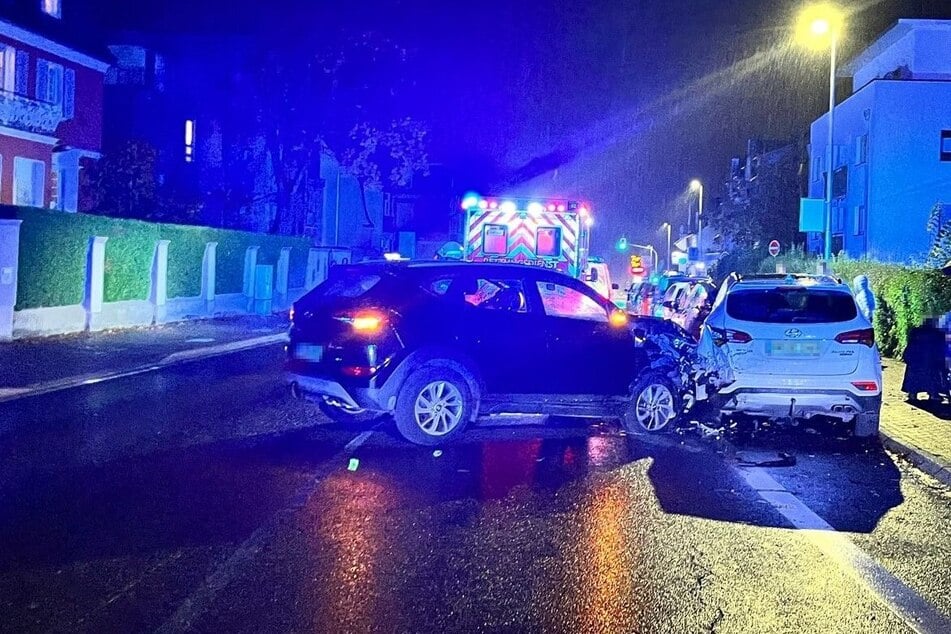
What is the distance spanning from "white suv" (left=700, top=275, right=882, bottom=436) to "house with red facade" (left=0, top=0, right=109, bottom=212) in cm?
2544

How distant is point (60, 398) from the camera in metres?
12.5

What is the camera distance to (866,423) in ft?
33.2

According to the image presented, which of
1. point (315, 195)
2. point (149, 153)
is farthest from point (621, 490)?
point (315, 195)

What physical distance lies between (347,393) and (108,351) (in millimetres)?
9849

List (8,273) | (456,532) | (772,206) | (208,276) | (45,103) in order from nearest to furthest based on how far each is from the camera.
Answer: (456,532) < (8,273) < (208,276) < (45,103) < (772,206)

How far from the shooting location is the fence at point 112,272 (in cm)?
1816

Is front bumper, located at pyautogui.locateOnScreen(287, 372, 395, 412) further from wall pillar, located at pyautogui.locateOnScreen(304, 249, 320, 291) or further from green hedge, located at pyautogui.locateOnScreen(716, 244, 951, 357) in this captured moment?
wall pillar, located at pyautogui.locateOnScreen(304, 249, 320, 291)

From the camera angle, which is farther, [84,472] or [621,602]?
[84,472]

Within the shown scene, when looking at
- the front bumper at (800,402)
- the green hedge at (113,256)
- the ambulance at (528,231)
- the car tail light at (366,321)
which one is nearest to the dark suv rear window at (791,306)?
the front bumper at (800,402)

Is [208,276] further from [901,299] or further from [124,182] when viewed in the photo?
[901,299]

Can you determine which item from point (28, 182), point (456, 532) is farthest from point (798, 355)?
point (28, 182)

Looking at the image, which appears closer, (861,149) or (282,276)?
(282,276)

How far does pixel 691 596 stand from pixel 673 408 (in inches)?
205

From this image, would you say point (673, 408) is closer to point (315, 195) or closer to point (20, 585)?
point (20, 585)
